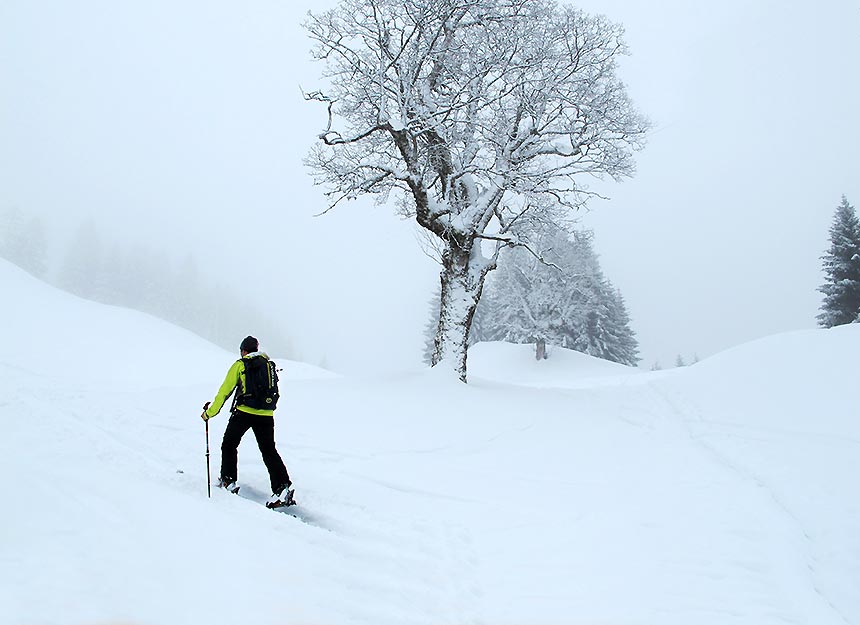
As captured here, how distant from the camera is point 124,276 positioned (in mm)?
62281

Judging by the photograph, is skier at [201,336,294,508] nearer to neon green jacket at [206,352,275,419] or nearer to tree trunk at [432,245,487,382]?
neon green jacket at [206,352,275,419]

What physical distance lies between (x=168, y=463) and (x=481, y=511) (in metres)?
4.36

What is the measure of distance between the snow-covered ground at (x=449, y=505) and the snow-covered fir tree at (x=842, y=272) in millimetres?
22001

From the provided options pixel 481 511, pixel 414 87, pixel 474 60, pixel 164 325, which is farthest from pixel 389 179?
pixel 164 325

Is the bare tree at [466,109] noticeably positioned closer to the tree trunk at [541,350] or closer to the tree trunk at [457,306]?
the tree trunk at [457,306]

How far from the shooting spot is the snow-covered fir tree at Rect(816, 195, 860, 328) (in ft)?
95.0

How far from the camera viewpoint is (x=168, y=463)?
689 cm

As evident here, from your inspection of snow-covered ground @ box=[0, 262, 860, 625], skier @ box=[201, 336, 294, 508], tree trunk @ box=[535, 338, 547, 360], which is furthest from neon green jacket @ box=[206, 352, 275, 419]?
tree trunk @ box=[535, 338, 547, 360]

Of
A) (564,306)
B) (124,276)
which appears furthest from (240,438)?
(124,276)

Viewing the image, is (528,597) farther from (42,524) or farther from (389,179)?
(389,179)

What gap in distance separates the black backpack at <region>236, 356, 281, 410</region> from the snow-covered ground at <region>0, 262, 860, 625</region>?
3.72 ft

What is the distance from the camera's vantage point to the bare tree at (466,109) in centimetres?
1236

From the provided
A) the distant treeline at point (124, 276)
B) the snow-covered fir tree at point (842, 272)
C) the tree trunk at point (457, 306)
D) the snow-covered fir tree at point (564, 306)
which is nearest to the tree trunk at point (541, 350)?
the snow-covered fir tree at point (564, 306)

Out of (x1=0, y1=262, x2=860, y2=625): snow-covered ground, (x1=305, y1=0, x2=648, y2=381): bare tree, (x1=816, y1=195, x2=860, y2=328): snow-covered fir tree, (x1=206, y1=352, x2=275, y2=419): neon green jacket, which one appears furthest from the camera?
(x1=816, y1=195, x2=860, y2=328): snow-covered fir tree
